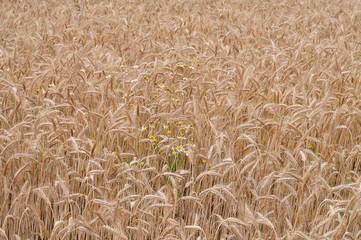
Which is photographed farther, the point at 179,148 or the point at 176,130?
the point at 176,130

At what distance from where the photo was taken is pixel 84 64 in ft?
12.1

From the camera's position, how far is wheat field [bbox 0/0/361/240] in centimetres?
191

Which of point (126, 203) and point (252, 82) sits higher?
point (252, 82)

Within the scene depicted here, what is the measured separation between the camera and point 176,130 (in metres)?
2.82

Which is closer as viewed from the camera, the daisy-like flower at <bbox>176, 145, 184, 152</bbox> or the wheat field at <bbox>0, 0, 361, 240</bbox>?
the wheat field at <bbox>0, 0, 361, 240</bbox>

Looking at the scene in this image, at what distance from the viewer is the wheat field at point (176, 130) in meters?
1.91

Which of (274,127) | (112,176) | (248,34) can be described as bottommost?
(112,176)

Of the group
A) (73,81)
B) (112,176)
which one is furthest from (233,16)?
(112,176)

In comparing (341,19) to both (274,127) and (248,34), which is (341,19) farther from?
(274,127)

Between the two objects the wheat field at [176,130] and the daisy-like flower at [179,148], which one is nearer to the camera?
the wheat field at [176,130]

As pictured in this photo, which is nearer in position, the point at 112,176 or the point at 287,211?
the point at 287,211

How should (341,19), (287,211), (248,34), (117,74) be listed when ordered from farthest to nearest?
(341,19) → (248,34) → (117,74) → (287,211)

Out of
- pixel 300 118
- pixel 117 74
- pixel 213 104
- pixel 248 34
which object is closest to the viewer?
pixel 300 118

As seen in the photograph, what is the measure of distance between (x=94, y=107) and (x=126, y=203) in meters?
1.28
